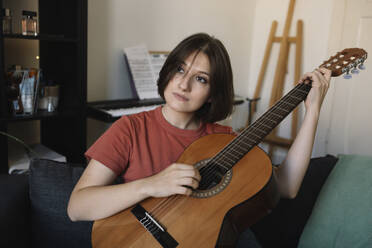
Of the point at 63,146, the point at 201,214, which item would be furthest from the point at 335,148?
the point at 201,214

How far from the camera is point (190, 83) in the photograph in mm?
1192

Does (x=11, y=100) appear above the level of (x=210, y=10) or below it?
below

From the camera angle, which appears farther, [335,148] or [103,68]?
[335,148]

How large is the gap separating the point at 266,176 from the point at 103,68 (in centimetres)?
181

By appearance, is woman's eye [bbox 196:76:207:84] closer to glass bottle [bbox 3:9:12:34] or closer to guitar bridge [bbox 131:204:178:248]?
guitar bridge [bbox 131:204:178:248]

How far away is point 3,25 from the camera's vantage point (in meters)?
1.73

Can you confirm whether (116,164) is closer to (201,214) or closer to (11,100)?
(201,214)

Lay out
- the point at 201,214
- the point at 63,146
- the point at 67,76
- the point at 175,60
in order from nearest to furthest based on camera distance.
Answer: the point at 201,214, the point at 175,60, the point at 67,76, the point at 63,146

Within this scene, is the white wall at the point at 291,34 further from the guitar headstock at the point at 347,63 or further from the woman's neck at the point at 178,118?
the woman's neck at the point at 178,118

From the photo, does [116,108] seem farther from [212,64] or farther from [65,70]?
[212,64]

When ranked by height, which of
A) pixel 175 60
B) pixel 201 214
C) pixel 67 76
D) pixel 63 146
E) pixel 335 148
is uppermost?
pixel 175 60

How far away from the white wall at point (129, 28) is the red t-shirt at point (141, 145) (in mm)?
1358

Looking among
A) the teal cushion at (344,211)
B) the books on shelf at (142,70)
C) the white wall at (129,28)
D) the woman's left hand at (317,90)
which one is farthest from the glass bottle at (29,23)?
the teal cushion at (344,211)

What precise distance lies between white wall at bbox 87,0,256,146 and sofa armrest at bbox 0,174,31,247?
4.21 ft
